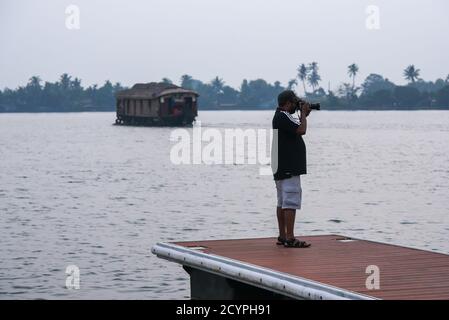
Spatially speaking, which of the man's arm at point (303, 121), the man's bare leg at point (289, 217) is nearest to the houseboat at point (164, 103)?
the man's bare leg at point (289, 217)

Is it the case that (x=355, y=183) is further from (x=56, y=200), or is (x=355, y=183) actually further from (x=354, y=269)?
(x=354, y=269)

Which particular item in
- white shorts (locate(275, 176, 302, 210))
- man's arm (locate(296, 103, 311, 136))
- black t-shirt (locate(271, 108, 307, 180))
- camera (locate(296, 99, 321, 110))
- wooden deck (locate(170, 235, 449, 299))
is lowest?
wooden deck (locate(170, 235, 449, 299))

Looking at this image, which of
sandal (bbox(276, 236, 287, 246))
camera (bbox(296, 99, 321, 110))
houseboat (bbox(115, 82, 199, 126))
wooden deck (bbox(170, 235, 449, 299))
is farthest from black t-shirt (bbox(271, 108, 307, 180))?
houseboat (bbox(115, 82, 199, 126))

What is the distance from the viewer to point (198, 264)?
11523 millimetres

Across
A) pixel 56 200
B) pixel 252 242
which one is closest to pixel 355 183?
pixel 56 200

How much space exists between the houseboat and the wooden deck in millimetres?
90386

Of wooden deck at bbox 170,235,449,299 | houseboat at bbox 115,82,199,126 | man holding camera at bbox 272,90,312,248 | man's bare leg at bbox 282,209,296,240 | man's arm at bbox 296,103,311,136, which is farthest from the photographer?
houseboat at bbox 115,82,199,126

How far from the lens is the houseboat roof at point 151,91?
342 feet

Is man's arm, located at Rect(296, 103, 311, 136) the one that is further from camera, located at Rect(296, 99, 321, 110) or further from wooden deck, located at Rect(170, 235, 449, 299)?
wooden deck, located at Rect(170, 235, 449, 299)

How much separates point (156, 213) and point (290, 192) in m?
18.8

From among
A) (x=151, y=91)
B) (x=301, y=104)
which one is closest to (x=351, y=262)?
(x=301, y=104)

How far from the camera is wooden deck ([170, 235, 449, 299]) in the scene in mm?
9562
